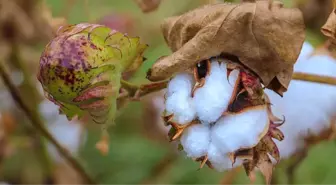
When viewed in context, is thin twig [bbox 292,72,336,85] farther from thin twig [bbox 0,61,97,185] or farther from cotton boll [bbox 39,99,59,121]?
cotton boll [bbox 39,99,59,121]

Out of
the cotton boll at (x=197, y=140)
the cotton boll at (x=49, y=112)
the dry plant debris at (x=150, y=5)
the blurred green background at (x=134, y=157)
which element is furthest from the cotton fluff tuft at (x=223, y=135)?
the cotton boll at (x=49, y=112)

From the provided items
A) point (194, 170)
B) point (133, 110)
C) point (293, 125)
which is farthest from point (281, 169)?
point (133, 110)

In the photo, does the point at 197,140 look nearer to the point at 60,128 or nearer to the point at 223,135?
the point at 223,135

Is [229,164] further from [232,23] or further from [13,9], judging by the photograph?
[13,9]

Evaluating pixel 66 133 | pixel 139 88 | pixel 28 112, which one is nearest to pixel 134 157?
pixel 66 133

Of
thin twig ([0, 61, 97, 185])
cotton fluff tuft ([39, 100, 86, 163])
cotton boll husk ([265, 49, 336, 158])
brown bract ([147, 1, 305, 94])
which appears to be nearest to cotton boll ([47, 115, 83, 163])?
cotton fluff tuft ([39, 100, 86, 163])
